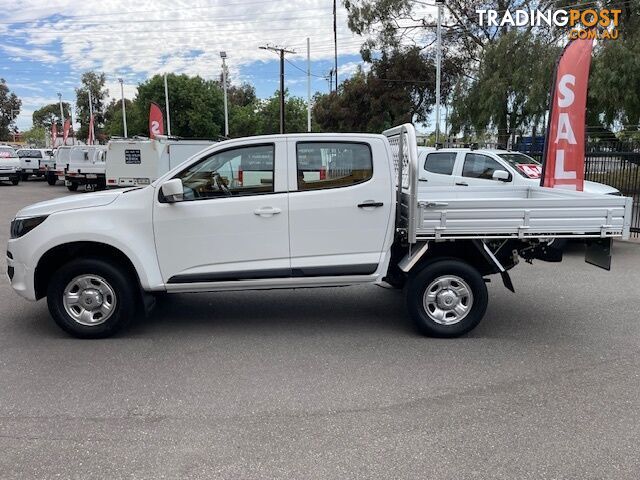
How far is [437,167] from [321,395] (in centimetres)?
817

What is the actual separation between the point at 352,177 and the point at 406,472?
2.96 meters

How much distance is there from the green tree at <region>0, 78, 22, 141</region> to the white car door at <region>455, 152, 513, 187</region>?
374ft

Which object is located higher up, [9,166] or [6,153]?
[6,153]

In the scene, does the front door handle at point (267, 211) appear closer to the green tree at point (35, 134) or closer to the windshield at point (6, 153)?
the windshield at point (6, 153)

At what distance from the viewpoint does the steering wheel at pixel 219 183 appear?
542 centimetres

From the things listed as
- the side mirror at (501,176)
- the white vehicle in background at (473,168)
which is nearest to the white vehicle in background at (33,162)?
the white vehicle in background at (473,168)

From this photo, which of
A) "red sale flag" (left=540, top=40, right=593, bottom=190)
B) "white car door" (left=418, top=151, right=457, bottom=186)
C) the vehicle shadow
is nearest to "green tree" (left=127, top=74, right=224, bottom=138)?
"white car door" (left=418, top=151, right=457, bottom=186)

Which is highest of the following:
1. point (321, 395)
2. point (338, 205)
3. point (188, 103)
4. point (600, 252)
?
point (188, 103)

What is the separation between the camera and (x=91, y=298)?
5.43 m

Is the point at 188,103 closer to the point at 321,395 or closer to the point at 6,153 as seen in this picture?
the point at 6,153

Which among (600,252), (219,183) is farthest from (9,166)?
(600,252)

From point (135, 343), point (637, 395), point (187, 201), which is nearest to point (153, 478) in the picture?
point (135, 343)

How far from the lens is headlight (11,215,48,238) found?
5383 mm

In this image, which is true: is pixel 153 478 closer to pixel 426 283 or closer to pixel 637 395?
pixel 426 283
